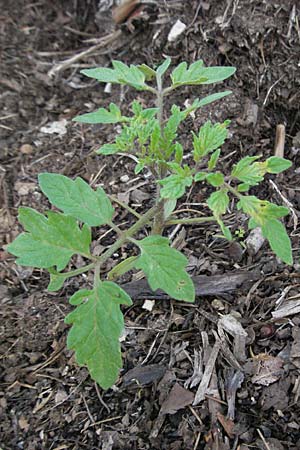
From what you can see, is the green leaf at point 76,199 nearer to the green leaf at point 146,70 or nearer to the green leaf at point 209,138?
the green leaf at point 209,138

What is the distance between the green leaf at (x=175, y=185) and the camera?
1585 mm

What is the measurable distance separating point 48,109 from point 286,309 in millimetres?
1508

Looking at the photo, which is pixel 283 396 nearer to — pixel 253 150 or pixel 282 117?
pixel 253 150

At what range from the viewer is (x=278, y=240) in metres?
1.56

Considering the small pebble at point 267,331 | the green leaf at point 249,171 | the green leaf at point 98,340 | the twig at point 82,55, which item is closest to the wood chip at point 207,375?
the small pebble at point 267,331

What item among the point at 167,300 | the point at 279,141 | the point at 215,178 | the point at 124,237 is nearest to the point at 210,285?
the point at 167,300

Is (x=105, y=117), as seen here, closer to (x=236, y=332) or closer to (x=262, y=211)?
(x=262, y=211)

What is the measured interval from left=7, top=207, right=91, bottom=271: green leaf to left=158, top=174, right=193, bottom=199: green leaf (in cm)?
27

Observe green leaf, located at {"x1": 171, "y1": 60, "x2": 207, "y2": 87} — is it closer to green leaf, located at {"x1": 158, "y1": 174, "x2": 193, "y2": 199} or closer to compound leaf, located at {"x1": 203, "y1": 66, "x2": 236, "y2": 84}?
compound leaf, located at {"x1": 203, "y1": 66, "x2": 236, "y2": 84}

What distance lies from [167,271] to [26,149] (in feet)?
4.05

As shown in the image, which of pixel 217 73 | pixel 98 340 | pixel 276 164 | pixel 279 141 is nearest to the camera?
pixel 98 340

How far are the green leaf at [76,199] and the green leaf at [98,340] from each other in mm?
273

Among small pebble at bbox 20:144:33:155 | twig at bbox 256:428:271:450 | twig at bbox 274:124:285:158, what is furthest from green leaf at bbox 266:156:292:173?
small pebble at bbox 20:144:33:155

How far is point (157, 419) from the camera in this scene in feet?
5.66
